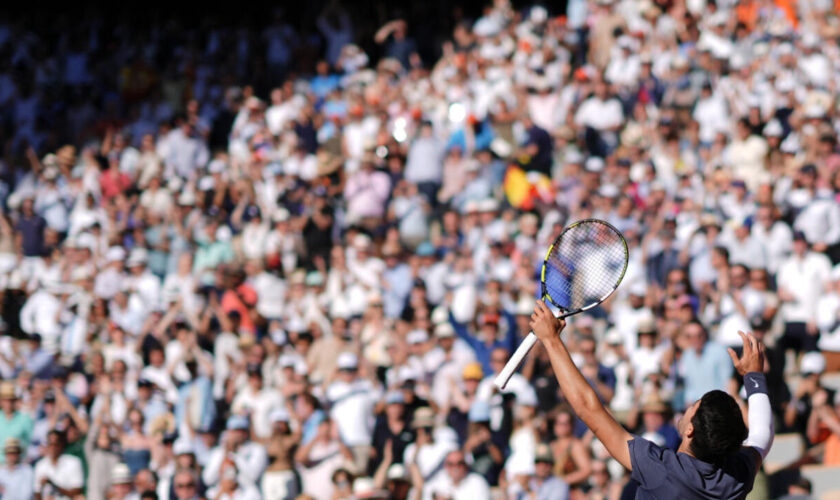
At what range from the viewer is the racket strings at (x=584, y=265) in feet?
16.2

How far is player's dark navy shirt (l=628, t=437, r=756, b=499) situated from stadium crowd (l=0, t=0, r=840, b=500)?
432 cm

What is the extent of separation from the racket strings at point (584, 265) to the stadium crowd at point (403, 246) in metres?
3.66

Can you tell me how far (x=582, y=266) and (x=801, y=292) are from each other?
591 centimetres

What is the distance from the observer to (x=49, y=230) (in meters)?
14.6

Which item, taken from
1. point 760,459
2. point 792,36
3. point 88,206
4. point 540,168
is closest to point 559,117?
point 540,168

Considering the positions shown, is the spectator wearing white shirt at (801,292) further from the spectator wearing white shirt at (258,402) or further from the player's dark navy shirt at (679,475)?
the player's dark navy shirt at (679,475)

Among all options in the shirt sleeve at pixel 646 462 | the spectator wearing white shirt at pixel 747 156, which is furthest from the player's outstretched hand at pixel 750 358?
the spectator wearing white shirt at pixel 747 156

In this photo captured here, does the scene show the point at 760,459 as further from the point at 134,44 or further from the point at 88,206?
the point at 134,44

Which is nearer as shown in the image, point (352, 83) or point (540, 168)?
point (540, 168)

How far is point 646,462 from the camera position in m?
4.16

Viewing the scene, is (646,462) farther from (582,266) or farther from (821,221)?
(821,221)

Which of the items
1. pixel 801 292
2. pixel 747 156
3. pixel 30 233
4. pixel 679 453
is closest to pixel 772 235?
pixel 801 292

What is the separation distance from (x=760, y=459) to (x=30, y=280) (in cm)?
1090

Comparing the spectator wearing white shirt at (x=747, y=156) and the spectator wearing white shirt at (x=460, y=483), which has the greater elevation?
the spectator wearing white shirt at (x=747, y=156)
